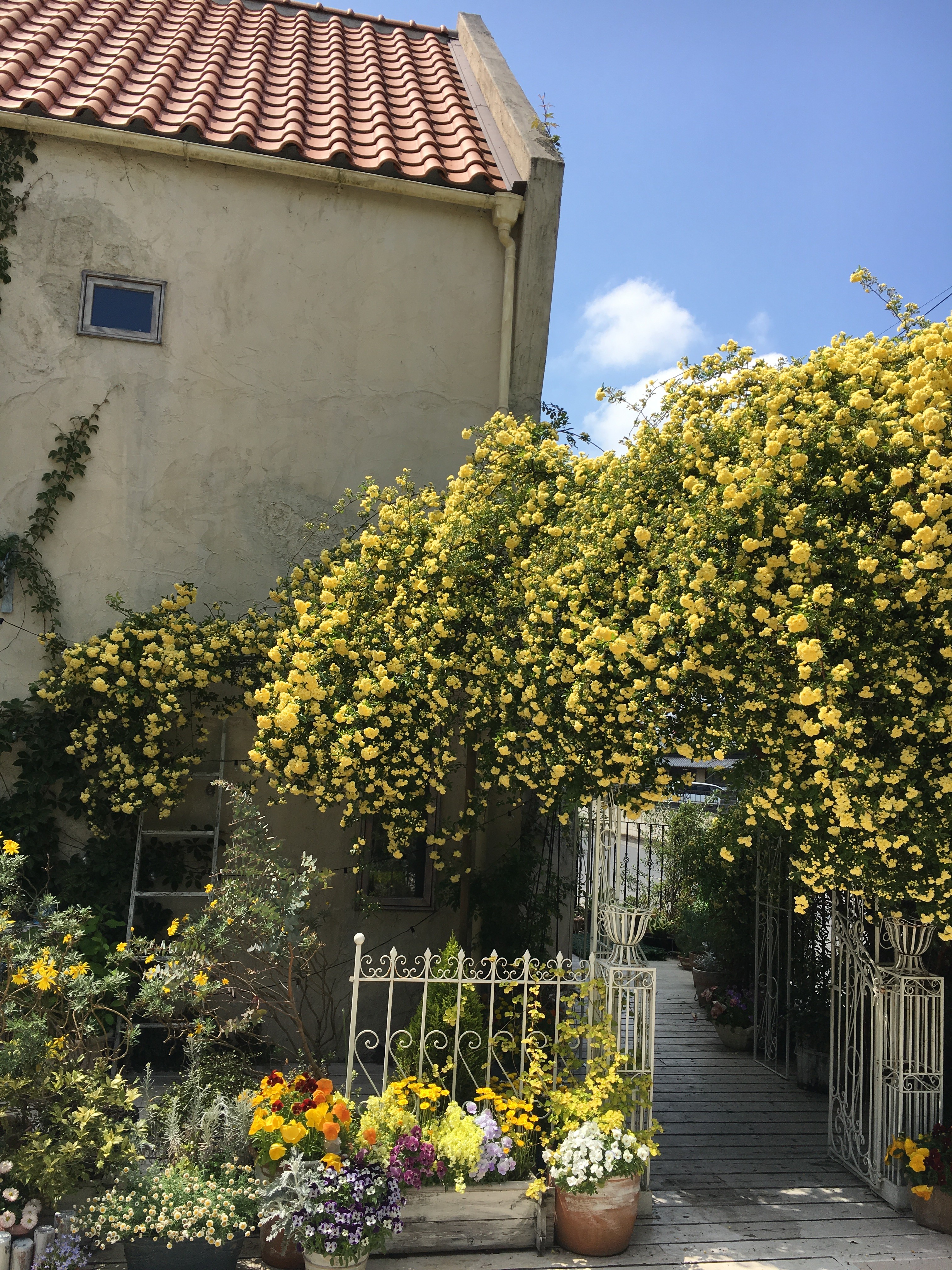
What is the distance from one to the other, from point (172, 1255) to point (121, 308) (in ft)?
21.4

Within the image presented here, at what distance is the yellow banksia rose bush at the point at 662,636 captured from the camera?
14.4 ft

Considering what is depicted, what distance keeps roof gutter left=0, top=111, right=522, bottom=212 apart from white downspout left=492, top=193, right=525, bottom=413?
163 millimetres

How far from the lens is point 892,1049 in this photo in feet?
19.2

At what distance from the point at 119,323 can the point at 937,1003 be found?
24.9 ft

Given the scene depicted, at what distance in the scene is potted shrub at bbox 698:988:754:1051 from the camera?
9.12 meters

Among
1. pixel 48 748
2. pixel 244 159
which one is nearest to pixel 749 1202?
pixel 48 748

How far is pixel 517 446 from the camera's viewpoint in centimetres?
650

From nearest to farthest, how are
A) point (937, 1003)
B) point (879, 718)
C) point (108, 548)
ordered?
point (879, 718), point (937, 1003), point (108, 548)

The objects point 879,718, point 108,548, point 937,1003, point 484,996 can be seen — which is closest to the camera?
point 879,718

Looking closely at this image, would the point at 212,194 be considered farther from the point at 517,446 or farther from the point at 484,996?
the point at 484,996

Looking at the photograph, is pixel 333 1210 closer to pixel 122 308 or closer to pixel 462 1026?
pixel 462 1026

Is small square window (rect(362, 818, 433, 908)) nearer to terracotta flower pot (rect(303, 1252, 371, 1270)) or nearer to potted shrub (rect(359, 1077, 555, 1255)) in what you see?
potted shrub (rect(359, 1077, 555, 1255))

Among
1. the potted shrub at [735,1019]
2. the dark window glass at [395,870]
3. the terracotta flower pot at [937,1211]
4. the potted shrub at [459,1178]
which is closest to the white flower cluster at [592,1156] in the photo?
the potted shrub at [459,1178]

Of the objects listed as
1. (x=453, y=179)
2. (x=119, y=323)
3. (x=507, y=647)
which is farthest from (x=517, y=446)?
(x=119, y=323)
